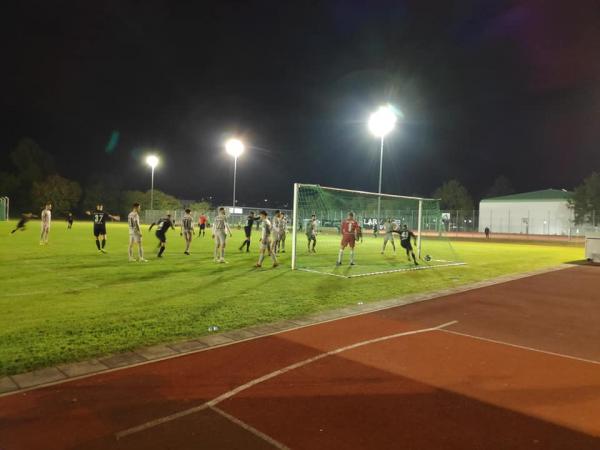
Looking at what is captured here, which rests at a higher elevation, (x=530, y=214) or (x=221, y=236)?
(x=530, y=214)

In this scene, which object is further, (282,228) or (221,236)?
(282,228)

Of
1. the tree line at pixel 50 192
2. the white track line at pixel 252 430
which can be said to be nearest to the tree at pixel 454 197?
the tree line at pixel 50 192

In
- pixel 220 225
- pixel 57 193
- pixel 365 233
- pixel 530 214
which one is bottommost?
pixel 365 233

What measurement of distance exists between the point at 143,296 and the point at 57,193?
69926mm

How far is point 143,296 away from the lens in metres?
8.82

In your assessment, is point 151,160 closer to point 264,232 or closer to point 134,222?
point 134,222

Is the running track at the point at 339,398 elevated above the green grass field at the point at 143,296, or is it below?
below

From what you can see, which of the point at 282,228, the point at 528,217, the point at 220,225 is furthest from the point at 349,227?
the point at 528,217

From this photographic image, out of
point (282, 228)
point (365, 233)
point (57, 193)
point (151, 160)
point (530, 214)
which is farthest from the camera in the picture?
point (57, 193)

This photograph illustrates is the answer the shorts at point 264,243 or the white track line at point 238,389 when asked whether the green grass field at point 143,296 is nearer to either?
the shorts at point 264,243

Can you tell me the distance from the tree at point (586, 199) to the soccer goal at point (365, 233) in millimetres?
34697

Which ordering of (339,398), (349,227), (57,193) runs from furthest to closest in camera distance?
(57,193), (349,227), (339,398)

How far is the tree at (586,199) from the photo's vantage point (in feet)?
175

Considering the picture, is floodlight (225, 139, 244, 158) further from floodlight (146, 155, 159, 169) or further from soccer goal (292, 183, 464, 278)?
floodlight (146, 155, 159, 169)
